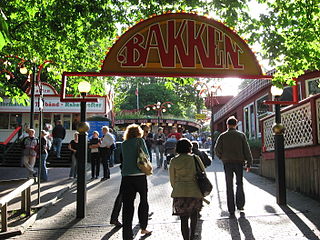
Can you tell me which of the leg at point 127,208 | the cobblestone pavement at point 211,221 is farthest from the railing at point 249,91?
the leg at point 127,208

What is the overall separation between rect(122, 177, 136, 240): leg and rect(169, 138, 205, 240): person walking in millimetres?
689

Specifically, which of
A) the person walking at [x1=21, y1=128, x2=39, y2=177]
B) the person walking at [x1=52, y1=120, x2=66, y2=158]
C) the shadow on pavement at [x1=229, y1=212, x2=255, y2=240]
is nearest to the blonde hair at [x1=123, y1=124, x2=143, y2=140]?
the shadow on pavement at [x1=229, y1=212, x2=255, y2=240]

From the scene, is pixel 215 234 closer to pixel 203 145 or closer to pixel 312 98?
pixel 312 98

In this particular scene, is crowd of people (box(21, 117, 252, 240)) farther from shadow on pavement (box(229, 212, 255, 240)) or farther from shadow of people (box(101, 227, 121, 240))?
shadow on pavement (box(229, 212, 255, 240))

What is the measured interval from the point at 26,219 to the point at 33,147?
16.7ft

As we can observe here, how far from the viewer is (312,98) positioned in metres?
8.05

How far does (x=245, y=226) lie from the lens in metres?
5.67

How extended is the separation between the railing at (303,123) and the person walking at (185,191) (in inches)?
173

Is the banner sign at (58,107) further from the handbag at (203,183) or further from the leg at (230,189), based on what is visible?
the handbag at (203,183)

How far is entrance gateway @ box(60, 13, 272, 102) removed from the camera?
23.9 feet

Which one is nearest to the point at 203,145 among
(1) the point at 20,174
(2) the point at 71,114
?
(2) the point at 71,114

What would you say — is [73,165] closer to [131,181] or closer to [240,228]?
[131,181]

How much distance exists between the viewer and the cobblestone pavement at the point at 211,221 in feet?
17.4

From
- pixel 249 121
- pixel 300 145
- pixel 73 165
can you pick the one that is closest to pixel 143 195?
pixel 300 145
